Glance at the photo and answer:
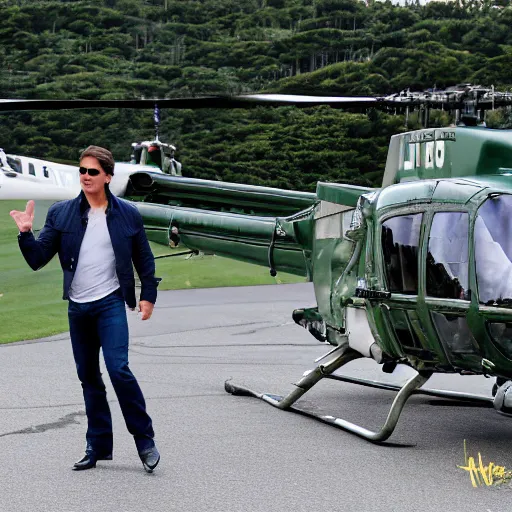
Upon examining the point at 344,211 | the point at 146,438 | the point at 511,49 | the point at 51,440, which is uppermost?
the point at 344,211

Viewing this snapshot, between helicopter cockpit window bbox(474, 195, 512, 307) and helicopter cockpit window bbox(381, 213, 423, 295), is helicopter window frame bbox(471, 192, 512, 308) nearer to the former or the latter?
helicopter cockpit window bbox(474, 195, 512, 307)

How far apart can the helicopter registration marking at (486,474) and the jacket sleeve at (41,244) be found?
2.56m

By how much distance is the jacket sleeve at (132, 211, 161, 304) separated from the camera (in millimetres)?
6008

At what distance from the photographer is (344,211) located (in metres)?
7.95

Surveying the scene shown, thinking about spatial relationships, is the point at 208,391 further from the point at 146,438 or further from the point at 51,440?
the point at 146,438

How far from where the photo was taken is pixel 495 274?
6.06 metres

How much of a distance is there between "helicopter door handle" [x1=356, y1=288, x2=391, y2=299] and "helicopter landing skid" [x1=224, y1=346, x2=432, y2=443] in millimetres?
590

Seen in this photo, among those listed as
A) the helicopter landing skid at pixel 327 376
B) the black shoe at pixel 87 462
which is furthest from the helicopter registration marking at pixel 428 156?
the black shoe at pixel 87 462

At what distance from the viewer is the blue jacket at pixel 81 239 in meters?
5.90

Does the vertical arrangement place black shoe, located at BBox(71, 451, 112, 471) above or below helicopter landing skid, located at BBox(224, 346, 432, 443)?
above

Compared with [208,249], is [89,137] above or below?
below

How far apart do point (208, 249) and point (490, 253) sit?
446 centimetres

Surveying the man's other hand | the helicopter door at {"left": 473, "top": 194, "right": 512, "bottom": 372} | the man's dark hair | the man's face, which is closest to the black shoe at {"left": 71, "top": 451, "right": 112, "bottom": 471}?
the man's other hand

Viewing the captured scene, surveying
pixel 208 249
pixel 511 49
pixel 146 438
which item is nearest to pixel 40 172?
pixel 208 249
